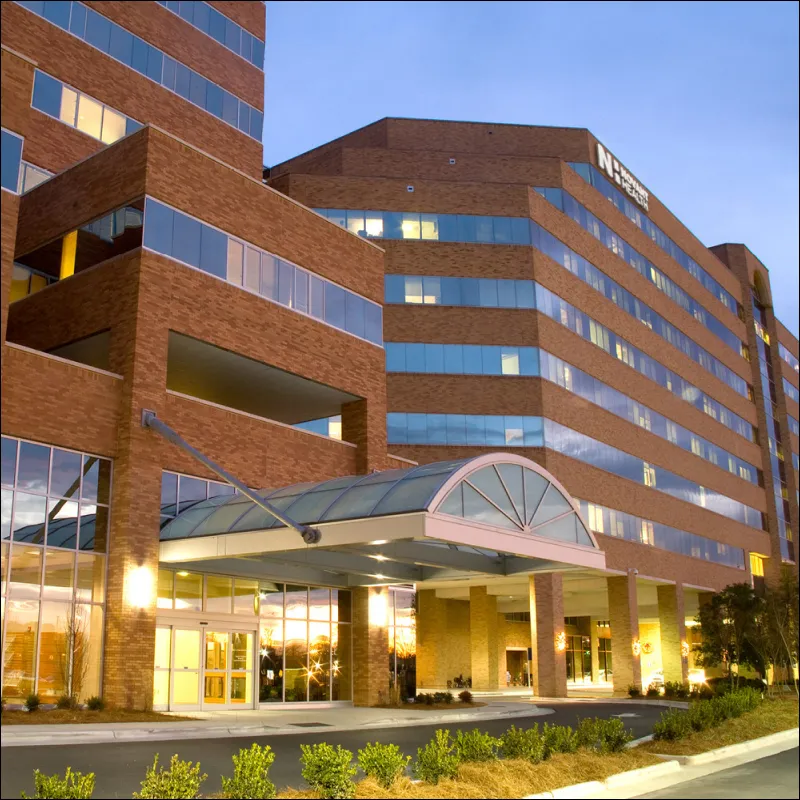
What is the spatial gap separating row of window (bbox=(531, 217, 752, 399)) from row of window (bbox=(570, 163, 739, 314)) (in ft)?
17.6

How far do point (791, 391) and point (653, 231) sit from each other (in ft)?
108

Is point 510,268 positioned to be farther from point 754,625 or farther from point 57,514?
point 57,514

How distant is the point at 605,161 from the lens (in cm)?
5622

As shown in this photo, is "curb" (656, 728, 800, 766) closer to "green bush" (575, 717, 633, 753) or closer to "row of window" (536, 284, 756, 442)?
"green bush" (575, 717, 633, 753)

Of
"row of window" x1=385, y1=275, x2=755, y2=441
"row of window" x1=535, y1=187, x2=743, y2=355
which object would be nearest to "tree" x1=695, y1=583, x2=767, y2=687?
"row of window" x1=385, y1=275, x2=755, y2=441

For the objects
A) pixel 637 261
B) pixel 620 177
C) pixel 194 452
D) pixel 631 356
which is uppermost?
pixel 620 177

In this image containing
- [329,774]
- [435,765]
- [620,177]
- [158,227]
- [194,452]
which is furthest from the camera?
[620,177]

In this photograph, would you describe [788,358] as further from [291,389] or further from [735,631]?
[291,389]

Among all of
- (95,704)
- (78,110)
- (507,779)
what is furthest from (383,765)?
(78,110)

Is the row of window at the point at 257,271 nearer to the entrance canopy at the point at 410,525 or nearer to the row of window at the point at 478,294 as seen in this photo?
the entrance canopy at the point at 410,525

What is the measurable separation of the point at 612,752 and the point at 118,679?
11.2 meters

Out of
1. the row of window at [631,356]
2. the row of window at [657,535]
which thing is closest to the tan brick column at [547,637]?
the row of window at [657,535]

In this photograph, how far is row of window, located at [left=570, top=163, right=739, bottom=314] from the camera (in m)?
55.1

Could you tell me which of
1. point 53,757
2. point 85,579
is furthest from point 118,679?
point 53,757
